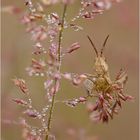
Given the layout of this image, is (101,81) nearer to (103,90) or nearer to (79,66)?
(103,90)

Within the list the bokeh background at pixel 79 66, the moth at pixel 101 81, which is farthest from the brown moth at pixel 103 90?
the bokeh background at pixel 79 66

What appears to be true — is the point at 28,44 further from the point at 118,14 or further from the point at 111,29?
the point at 111,29

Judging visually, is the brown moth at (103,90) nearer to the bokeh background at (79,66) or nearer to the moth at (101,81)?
the moth at (101,81)

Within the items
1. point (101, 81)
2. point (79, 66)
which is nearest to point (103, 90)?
point (101, 81)

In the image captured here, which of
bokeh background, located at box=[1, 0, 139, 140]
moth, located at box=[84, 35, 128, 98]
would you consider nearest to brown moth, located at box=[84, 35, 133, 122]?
moth, located at box=[84, 35, 128, 98]

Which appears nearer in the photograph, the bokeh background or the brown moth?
the brown moth

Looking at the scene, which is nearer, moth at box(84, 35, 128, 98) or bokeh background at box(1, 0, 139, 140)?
moth at box(84, 35, 128, 98)

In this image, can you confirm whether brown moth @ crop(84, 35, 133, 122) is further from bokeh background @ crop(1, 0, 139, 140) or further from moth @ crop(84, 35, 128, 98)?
bokeh background @ crop(1, 0, 139, 140)

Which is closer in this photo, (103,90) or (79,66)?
(103,90)
